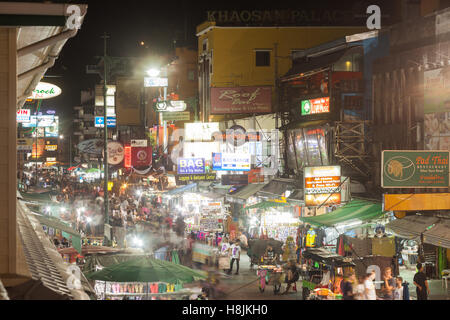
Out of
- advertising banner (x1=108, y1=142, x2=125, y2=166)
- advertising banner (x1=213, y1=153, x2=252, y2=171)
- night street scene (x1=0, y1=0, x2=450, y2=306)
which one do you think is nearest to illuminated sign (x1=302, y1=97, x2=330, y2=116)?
night street scene (x1=0, y1=0, x2=450, y2=306)

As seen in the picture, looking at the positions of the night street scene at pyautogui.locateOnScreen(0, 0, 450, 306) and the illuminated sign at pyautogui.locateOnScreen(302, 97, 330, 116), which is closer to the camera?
the night street scene at pyautogui.locateOnScreen(0, 0, 450, 306)

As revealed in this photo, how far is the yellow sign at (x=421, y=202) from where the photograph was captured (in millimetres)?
18344

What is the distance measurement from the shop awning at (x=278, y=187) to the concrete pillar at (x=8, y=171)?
900 inches

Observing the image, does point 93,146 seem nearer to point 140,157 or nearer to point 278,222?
point 140,157

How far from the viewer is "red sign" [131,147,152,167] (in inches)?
1715

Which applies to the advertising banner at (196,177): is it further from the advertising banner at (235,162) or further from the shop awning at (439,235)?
the shop awning at (439,235)

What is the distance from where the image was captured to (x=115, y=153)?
34531 millimetres

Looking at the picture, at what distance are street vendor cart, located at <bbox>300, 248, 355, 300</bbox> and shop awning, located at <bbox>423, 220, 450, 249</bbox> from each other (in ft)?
8.42

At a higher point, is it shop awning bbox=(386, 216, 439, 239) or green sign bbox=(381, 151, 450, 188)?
green sign bbox=(381, 151, 450, 188)

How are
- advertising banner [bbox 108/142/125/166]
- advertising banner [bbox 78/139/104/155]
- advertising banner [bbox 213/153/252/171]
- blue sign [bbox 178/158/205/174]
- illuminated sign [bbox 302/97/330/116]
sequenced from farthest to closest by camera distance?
blue sign [bbox 178/158/205/174]
advertising banner [bbox 108/142/125/166]
advertising banner [bbox 78/139/104/155]
advertising banner [bbox 213/153/252/171]
illuminated sign [bbox 302/97/330/116]

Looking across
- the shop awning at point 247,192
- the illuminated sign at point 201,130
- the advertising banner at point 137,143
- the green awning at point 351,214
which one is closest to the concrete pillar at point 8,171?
the green awning at point 351,214

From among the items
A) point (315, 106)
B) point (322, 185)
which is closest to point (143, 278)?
point (322, 185)

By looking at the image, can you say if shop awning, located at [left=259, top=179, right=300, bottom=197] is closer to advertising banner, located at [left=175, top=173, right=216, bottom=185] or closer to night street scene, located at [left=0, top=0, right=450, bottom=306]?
night street scene, located at [left=0, top=0, right=450, bottom=306]
